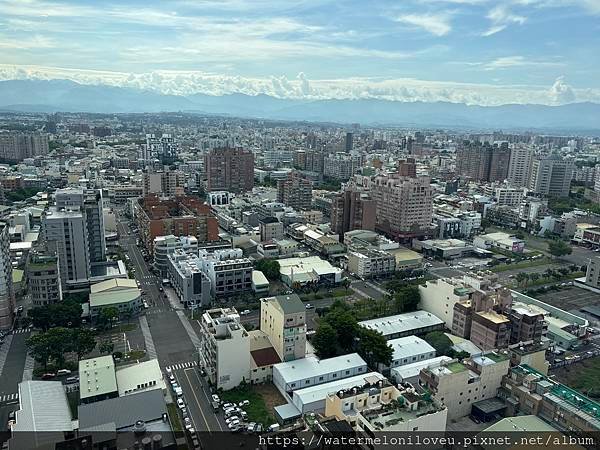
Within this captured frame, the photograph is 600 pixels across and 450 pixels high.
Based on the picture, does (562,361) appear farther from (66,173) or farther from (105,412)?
(66,173)

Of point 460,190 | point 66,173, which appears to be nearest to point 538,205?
point 460,190

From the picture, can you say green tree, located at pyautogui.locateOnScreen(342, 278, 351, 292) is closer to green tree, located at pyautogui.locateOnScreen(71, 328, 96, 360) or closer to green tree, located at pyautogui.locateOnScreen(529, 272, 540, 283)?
green tree, located at pyautogui.locateOnScreen(529, 272, 540, 283)

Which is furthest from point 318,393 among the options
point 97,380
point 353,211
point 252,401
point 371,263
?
point 353,211

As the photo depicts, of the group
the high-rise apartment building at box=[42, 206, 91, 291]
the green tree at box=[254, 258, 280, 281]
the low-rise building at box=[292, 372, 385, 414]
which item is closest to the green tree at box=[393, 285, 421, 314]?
the low-rise building at box=[292, 372, 385, 414]

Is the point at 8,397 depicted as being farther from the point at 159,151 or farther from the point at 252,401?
the point at 159,151

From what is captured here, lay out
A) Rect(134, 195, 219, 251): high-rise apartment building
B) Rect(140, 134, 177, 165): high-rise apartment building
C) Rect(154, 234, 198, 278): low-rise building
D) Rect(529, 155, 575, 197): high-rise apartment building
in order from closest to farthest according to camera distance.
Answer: Rect(154, 234, 198, 278): low-rise building
Rect(134, 195, 219, 251): high-rise apartment building
Rect(529, 155, 575, 197): high-rise apartment building
Rect(140, 134, 177, 165): high-rise apartment building
